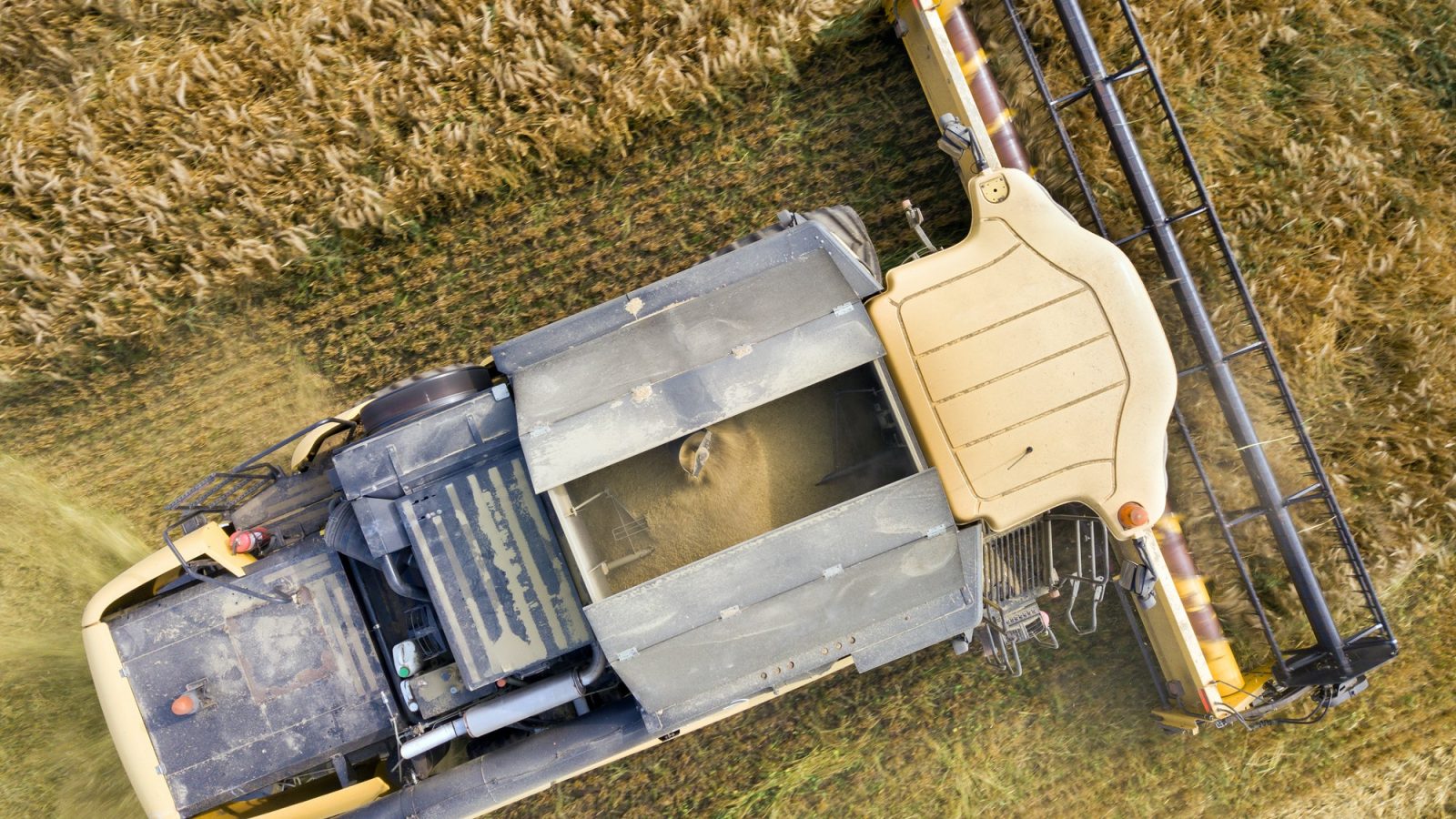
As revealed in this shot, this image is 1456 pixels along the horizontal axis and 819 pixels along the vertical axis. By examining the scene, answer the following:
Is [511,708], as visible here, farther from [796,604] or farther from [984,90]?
[984,90]

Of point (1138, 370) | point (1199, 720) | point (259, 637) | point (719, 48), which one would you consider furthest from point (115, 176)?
point (1199, 720)

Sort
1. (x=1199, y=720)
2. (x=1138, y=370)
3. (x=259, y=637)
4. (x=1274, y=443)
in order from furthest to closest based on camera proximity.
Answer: (x=1274, y=443), (x=1199, y=720), (x=259, y=637), (x=1138, y=370)

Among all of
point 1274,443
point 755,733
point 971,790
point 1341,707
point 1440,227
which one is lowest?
point 1341,707

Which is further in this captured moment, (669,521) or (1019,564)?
(1019,564)

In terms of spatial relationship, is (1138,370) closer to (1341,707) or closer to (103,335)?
(1341,707)

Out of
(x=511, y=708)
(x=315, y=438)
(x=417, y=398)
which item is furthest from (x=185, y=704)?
(x=417, y=398)

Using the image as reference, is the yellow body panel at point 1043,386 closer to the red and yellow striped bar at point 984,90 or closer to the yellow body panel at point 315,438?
the red and yellow striped bar at point 984,90
